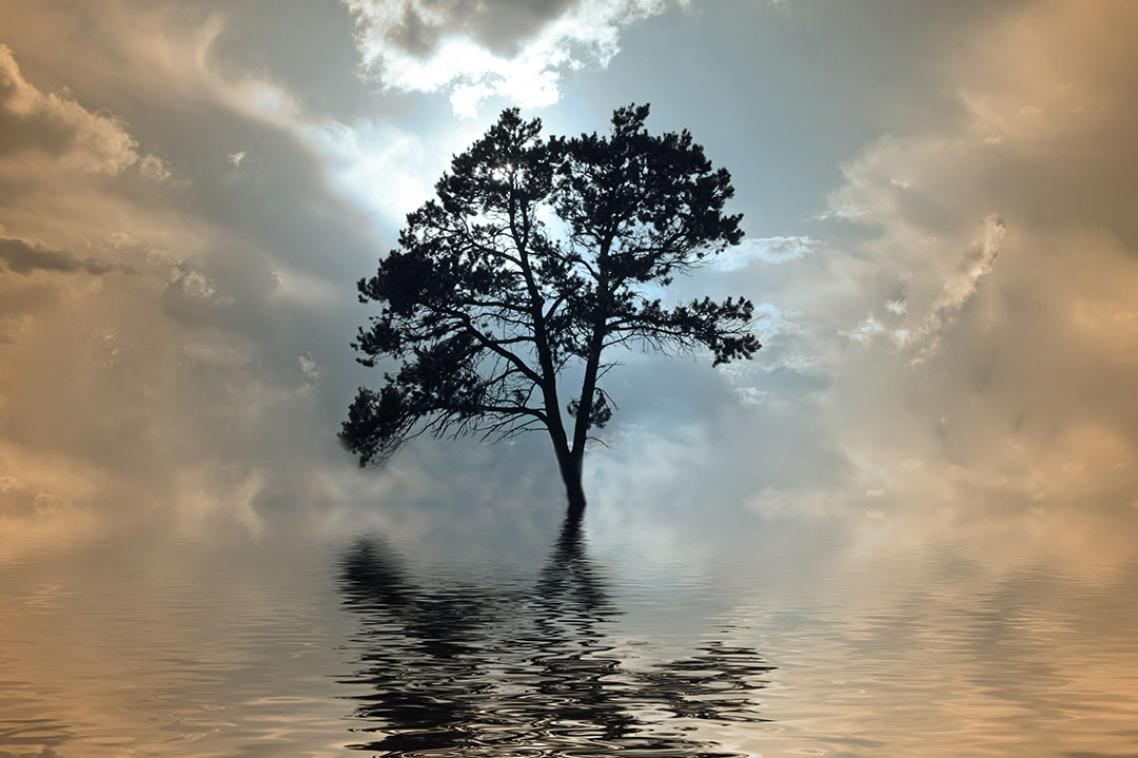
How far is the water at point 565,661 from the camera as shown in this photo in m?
8.04

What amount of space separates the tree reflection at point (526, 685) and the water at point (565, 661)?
4 centimetres

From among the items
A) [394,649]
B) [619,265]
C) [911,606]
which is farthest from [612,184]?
[394,649]

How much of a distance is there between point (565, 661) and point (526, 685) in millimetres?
1378

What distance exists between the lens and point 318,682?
1017cm

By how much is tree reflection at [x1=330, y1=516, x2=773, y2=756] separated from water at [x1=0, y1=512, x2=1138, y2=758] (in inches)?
1.6

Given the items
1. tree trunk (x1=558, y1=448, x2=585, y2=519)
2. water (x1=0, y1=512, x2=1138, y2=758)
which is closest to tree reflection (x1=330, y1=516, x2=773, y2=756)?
water (x1=0, y1=512, x2=1138, y2=758)

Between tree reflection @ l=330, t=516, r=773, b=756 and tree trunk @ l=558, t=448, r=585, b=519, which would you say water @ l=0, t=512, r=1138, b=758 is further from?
tree trunk @ l=558, t=448, r=585, b=519

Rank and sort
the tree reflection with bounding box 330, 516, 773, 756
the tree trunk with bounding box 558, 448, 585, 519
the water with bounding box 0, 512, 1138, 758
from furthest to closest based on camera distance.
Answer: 1. the tree trunk with bounding box 558, 448, 585, 519
2. the water with bounding box 0, 512, 1138, 758
3. the tree reflection with bounding box 330, 516, 773, 756

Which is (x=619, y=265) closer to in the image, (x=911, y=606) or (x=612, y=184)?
(x=612, y=184)

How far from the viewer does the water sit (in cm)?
804

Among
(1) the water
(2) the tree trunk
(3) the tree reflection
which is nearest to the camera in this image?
(3) the tree reflection

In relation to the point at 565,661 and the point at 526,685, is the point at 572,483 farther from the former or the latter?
the point at 526,685

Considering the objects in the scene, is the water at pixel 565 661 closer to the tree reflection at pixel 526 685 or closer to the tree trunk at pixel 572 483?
the tree reflection at pixel 526 685

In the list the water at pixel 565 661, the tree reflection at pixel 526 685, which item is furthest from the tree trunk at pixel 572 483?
the tree reflection at pixel 526 685
